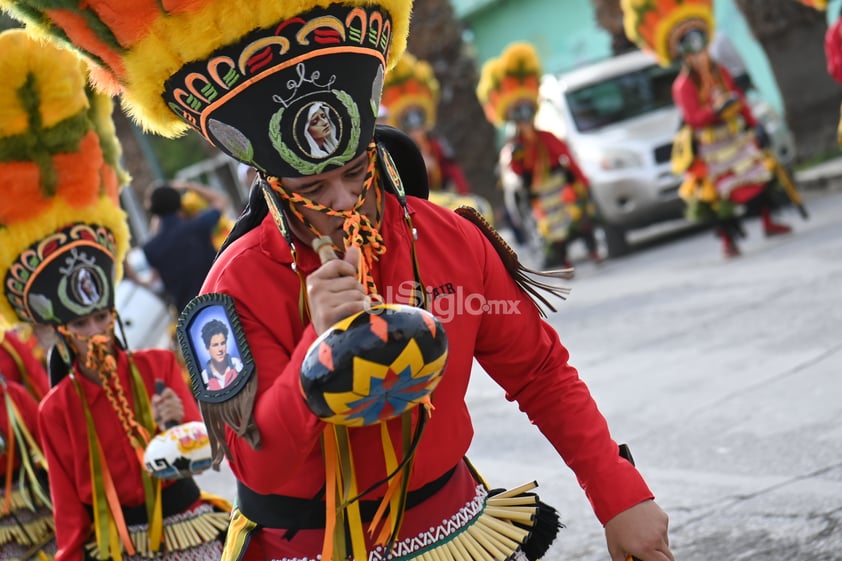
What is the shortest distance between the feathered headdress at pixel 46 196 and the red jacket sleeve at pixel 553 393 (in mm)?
2137

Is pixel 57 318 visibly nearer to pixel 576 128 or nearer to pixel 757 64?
pixel 576 128

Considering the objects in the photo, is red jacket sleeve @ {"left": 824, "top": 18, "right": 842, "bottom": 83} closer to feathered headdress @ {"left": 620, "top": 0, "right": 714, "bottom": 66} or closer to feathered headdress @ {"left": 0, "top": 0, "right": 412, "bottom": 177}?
feathered headdress @ {"left": 620, "top": 0, "right": 714, "bottom": 66}

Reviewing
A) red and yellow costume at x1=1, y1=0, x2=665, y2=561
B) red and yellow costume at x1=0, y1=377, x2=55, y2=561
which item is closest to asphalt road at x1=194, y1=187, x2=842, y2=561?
red and yellow costume at x1=1, y1=0, x2=665, y2=561

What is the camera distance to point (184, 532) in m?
4.54

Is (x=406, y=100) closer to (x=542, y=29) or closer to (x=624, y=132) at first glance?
(x=624, y=132)

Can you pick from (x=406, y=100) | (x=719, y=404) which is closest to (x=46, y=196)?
(x=719, y=404)

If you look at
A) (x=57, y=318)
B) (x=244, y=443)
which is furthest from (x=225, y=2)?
(x=57, y=318)

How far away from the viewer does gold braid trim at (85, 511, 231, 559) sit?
14.8 ft

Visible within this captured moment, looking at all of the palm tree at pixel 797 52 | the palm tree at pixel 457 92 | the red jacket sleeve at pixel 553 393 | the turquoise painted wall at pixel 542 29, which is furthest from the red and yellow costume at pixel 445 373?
the turquoise painted wall at pixel 542 29

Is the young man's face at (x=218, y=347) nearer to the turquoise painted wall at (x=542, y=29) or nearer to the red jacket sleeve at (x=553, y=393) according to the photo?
the red jacket sleeve at (x=553, y=393)

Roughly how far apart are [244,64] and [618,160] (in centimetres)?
1151

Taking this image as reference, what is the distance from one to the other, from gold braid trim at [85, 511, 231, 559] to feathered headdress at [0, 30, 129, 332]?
2.71ft

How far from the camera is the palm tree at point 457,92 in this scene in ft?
70.0

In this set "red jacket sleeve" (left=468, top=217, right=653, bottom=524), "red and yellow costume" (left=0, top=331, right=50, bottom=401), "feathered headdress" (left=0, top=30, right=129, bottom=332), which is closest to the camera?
"red jacket sleeve" (left=468, top=217, right=653, bottom=524)
